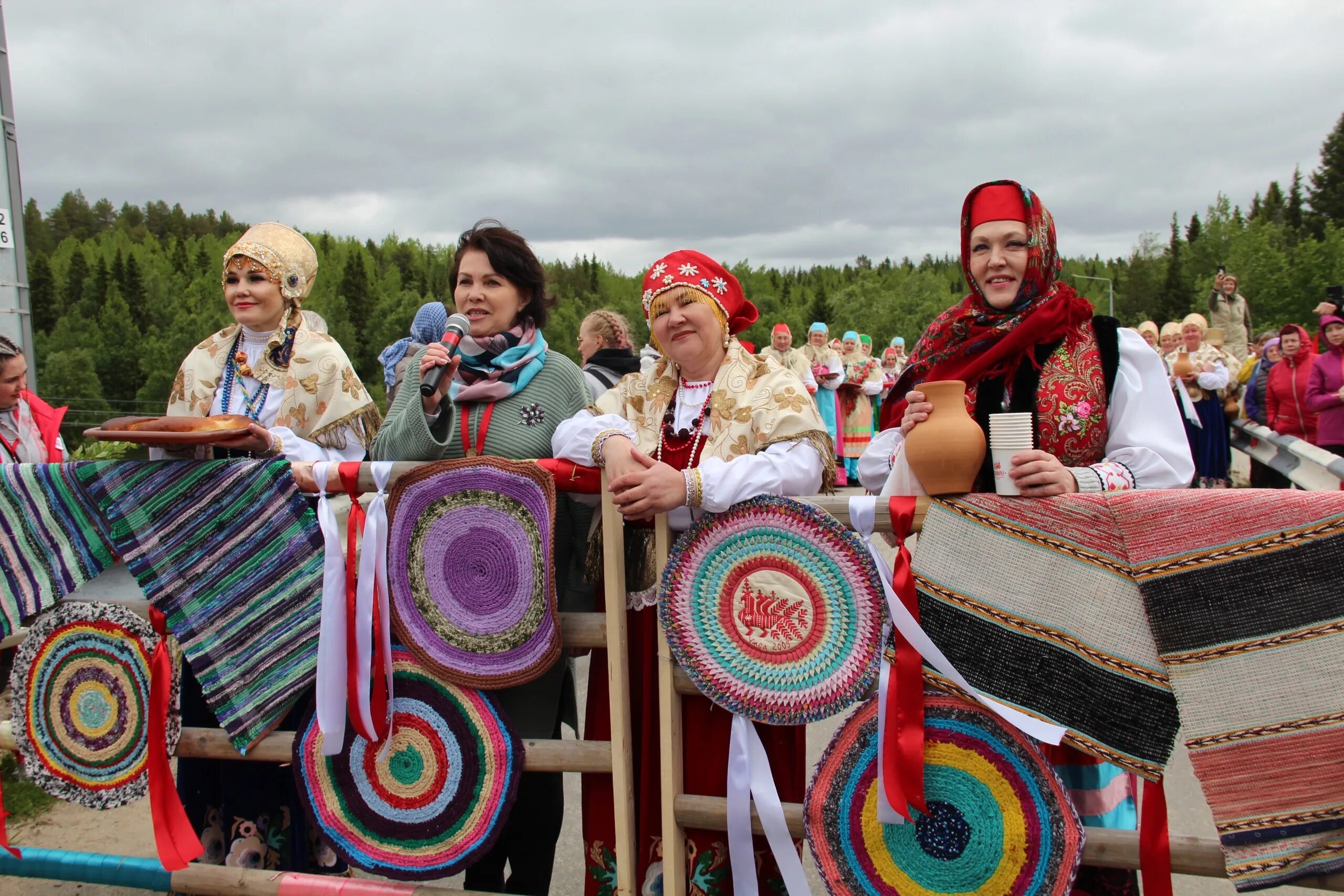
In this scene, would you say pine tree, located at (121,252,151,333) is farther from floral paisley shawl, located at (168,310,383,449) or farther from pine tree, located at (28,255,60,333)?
floral paisley shawl, located at (168,310,383,449)

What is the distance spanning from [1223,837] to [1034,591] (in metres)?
0.51

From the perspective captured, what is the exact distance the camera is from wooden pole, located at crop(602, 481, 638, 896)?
1.90 metres

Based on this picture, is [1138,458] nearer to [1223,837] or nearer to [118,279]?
[1223,837]

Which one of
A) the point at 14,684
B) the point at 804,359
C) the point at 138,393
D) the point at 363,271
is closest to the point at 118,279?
the point at 363,271

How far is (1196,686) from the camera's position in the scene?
4.95 ft

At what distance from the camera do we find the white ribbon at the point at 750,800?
72.1 inches

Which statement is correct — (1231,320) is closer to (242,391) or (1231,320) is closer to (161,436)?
(242,391)

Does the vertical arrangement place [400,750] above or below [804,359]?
below

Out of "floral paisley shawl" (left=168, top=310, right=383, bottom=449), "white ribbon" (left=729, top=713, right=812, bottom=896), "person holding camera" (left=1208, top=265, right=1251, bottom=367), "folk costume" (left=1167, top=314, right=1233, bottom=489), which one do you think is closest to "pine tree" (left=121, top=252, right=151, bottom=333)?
"person holding camera" (left=1208, top=265, right=1251, bottom=367)

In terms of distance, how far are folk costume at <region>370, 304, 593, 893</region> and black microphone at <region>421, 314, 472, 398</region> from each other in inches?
2.8

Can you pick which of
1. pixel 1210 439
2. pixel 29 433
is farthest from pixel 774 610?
pixel 1210 439

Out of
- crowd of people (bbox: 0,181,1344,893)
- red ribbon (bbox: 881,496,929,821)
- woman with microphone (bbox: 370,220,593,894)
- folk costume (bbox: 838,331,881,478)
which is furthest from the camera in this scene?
folk costume (bbox: 838,331,881,478)

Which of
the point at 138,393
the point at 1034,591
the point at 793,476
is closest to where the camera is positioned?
the point at 1034,591

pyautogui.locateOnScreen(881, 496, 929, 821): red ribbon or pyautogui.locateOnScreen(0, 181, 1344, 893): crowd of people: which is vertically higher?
pyautogui.locateOnScreen(0, 181, 1344, 893): crowd of people
